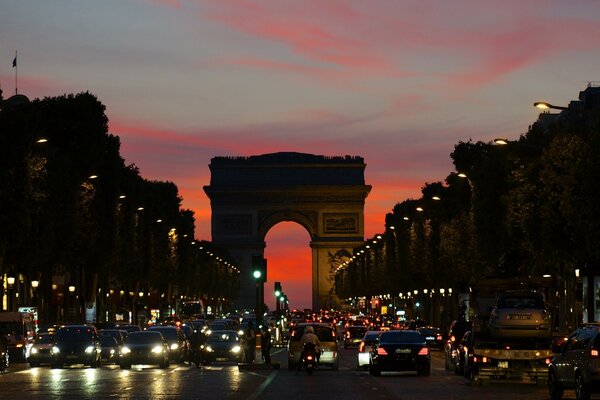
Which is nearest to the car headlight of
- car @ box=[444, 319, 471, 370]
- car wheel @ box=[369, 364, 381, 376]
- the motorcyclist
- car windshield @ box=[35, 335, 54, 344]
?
car windshield @ box=[35, 335, 54, 344]

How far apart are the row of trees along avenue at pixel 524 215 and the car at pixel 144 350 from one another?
12.6 m

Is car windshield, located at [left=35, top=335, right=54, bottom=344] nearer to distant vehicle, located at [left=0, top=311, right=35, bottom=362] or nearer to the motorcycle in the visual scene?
distant vehicle, located at [left=0, top=311, right=35, bottom=362]

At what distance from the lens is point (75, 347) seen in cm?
6438

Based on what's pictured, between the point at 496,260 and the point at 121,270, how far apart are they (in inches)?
1483

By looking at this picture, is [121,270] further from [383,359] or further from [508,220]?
[383,359]

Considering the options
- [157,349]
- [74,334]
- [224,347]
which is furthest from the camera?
[224,347]

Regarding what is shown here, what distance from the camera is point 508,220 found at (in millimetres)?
74188

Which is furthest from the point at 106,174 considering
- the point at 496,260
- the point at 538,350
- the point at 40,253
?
the point at 538,350

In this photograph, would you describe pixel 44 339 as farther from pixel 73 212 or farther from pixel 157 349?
pixel 73 212

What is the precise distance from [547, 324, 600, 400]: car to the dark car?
3014 cm

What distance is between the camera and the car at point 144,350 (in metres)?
62.8

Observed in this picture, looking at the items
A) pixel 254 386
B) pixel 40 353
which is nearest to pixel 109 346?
pixel 40 353

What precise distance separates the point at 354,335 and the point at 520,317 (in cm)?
5365

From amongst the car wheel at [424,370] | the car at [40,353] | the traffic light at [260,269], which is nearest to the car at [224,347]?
the car at [40,353]
